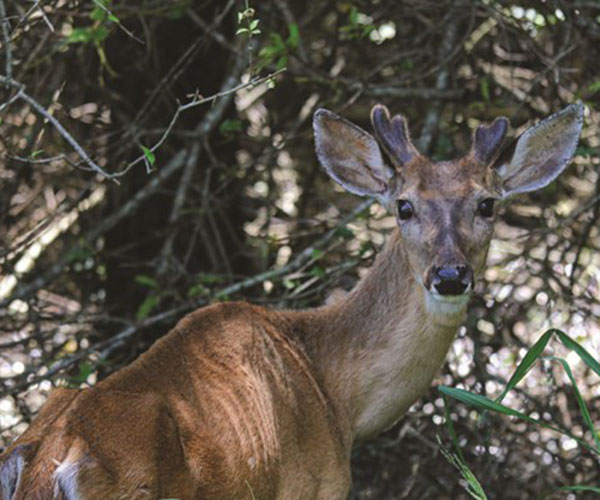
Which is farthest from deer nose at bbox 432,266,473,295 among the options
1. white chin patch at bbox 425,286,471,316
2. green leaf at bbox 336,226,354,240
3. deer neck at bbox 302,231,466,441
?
green leaf at bbox 336,226,354,240

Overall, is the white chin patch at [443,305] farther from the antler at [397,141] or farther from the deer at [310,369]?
the antler at [397,141]

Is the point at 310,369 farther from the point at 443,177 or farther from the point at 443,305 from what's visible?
the point at 443,177

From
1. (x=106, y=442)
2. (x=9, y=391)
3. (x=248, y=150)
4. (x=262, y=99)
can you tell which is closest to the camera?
(x=106, y=442)

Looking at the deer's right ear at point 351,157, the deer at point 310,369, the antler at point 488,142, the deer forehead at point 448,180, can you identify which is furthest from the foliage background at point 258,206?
the antler at point 488,142

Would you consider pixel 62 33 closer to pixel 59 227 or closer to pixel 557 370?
pixel 59 227

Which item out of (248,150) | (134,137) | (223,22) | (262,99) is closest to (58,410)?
(134,137)

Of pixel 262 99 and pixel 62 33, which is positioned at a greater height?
pixel 62 33

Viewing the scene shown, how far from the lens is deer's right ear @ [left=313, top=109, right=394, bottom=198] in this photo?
5930 mm

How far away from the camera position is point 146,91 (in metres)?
8.17

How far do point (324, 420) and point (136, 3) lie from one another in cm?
353

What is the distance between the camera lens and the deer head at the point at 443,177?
5.31 m

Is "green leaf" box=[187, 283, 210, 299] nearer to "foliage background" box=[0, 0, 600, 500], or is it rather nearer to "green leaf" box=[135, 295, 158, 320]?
"foliage background" box=[0, 0, 600, 500]

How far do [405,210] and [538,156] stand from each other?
811 mm

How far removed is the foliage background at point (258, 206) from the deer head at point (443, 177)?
97cm
